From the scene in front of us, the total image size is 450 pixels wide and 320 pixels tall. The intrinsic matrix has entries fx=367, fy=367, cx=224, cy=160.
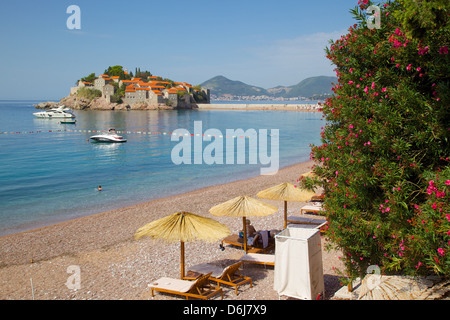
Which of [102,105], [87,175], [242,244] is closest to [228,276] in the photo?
[242,244]

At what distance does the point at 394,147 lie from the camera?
493 centimetres

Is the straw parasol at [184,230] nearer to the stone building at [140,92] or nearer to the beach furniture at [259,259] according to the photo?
the beach furniture at [259,259]

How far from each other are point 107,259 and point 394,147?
943 cm

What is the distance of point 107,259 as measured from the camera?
1146cm

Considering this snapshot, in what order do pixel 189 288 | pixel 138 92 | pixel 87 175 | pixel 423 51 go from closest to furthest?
pixel 423 51
pixel 189 288
pixel 87 175
pixel 138 92

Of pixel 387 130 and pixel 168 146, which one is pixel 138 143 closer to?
pixel 168 146

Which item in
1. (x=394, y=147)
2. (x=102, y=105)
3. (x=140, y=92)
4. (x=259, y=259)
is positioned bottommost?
(x=259, y=259)

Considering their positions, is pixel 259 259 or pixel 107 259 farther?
pixel 107 259


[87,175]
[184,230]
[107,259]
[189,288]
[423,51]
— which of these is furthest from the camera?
[87,175]

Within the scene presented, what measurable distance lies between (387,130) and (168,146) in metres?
42.9

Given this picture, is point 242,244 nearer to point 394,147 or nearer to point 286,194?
point 286,194

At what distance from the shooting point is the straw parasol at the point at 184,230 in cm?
859

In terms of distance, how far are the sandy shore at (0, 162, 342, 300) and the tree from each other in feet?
10.4

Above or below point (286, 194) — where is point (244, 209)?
below
